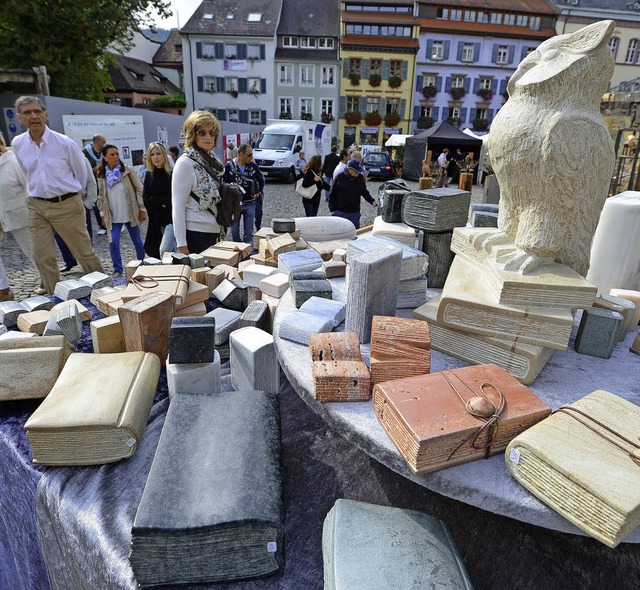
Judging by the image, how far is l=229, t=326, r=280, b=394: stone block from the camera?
1942 mm

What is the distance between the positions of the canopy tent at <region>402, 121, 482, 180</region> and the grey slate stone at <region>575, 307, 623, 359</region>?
16161 millimetres

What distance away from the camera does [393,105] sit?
28.0m

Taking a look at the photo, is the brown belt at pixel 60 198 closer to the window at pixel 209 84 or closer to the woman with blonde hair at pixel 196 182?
the woman with blonde hair at pixel 196 182

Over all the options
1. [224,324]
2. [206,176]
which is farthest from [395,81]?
[224,324]

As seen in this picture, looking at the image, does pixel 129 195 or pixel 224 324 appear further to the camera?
pixel 129 195

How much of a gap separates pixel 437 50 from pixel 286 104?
30.5ft

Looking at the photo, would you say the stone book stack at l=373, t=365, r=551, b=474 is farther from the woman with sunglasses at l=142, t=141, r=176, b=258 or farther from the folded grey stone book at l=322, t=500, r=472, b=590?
the woman with sunglasses at l=142, t=141, r=176, b=258

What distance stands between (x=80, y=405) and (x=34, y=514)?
20.1 inches

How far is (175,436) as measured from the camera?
4.81 ft

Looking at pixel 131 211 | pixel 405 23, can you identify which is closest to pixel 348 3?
pixel 405 23

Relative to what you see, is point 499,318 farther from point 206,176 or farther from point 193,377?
point 206,176

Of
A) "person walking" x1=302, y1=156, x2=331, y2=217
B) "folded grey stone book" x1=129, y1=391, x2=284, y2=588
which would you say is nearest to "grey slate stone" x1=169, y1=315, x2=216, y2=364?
"folded grey stone book" x1=129, y1=391, x2=284, y2=588

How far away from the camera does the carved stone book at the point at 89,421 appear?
154 centimetres

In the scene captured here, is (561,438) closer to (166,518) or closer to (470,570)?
(470,570)
